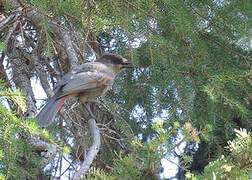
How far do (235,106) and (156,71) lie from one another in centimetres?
90

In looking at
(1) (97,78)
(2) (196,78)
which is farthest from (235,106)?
(1) (97,78)

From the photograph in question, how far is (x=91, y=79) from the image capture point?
13.1 feet

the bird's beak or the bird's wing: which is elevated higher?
the bird's beak

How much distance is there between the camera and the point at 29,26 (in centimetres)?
425

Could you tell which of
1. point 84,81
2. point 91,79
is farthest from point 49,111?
point 91,79

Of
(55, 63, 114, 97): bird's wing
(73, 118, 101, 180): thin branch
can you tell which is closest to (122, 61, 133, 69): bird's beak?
(55, 63, 114, 97): bird's wing

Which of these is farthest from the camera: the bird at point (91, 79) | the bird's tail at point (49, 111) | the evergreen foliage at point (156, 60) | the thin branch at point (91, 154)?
the bird at point (91, 79)

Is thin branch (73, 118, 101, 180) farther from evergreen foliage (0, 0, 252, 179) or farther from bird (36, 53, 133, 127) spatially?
bird (36, 53, 133, 127)

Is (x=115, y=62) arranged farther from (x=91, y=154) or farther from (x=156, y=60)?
(x=91, y=154)

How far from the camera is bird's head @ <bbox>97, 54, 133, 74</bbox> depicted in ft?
12.5

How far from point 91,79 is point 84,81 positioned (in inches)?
4.5

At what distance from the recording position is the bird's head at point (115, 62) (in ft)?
12.5

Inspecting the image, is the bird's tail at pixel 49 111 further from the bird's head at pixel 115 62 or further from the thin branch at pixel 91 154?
the bird's head at pixel 115 62

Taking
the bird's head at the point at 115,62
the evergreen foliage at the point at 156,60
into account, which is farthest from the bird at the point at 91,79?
the evergreen foliage at the point at 156,60
